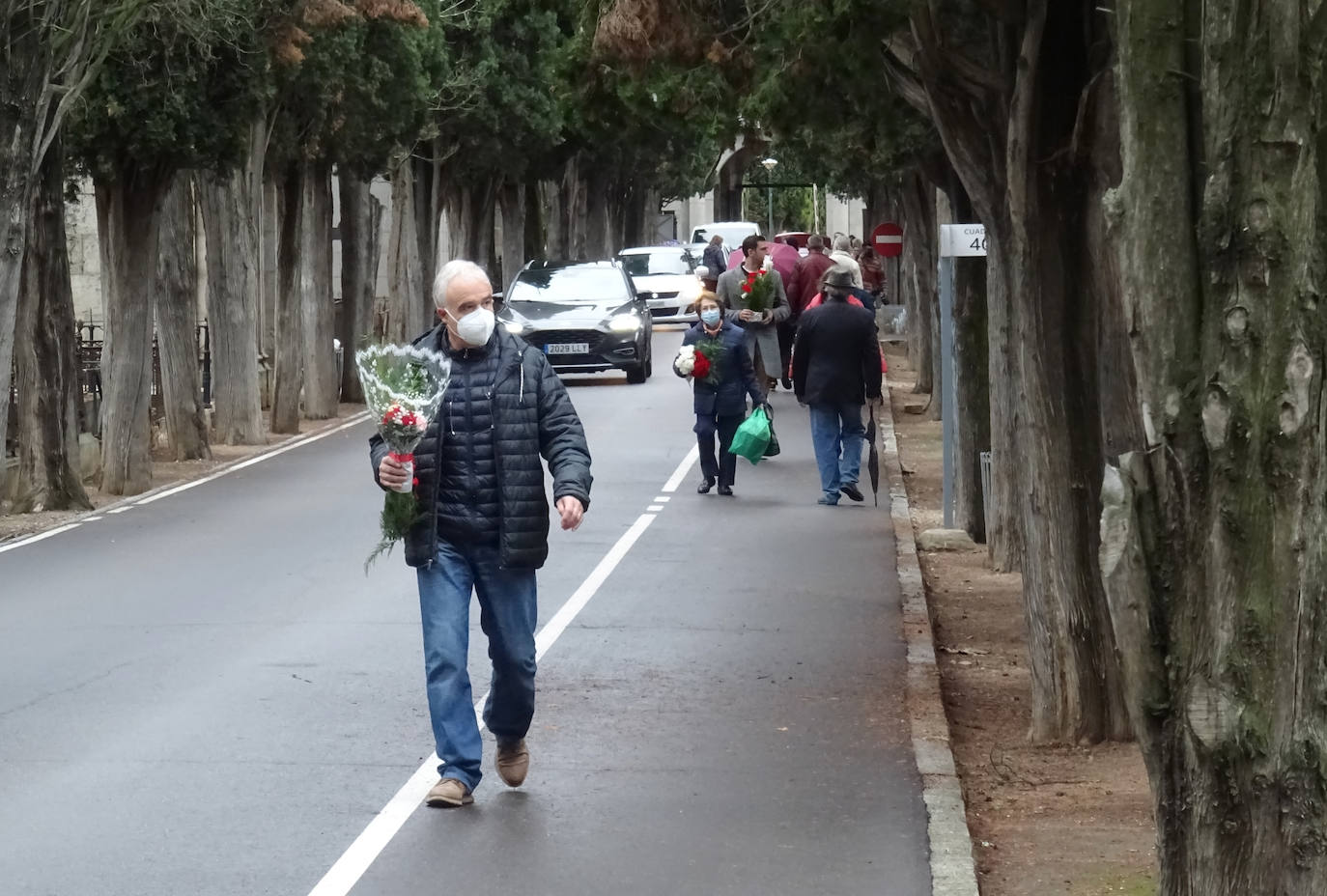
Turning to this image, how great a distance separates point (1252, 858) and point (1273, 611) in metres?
0.59

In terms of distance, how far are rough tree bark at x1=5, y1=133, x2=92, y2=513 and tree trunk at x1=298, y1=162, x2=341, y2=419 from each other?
774 centimetres

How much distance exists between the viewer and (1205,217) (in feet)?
16.3

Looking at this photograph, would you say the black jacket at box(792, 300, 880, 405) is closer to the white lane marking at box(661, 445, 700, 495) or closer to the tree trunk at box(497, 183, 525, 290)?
the white lane marking at box(661, 445, 700, 495)

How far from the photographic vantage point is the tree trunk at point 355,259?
3041 centimetres

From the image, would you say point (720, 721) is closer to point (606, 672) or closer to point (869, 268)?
point (606, 672)

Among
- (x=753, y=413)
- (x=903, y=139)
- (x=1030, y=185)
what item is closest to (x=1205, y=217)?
(x=1030, y=185)

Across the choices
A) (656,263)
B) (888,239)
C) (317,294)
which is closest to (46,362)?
(317,294)

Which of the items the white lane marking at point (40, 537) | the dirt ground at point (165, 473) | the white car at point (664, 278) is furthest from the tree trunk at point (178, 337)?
the white car at point (664, 278)

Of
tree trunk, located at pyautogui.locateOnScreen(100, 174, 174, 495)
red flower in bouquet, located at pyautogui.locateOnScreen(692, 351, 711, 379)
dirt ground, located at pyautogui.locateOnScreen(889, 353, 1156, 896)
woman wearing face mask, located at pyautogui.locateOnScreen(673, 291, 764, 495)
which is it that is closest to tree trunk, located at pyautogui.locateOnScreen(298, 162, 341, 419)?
tree trunk, located at pyautogui.locateOnScreen(100, 174, 174, 495)

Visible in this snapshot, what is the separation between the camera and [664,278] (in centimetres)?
4803

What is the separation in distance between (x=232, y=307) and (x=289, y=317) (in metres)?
2.22

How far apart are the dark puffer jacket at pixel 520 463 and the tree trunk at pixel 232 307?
16.3 meters

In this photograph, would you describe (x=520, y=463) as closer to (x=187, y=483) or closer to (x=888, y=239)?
(x=187, y=483)

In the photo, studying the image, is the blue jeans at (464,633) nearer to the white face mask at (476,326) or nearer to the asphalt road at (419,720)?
the asphalt road at (419,720)
